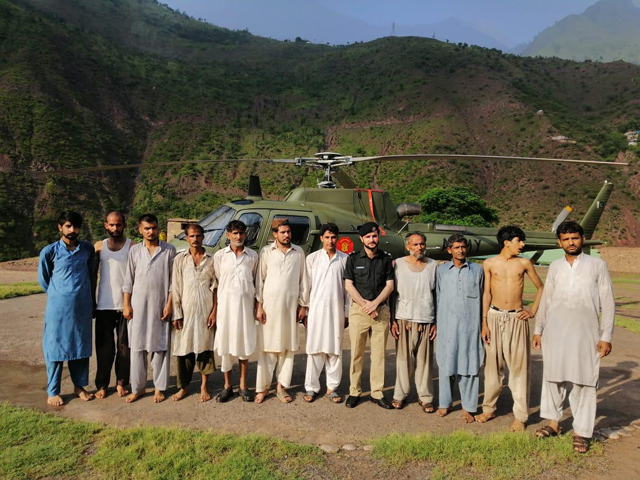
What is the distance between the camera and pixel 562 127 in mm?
45344

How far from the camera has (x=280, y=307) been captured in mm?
4535

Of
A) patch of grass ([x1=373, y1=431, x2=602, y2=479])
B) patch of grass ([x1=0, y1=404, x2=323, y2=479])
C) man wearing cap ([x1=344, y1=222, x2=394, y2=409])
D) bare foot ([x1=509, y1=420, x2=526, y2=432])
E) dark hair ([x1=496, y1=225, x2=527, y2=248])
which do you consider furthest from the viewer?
man wearing cap ([x1=344, y1=222, x2=394, y2=409])

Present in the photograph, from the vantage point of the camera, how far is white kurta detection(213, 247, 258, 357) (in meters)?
4.43

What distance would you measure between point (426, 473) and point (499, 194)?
1643 inches

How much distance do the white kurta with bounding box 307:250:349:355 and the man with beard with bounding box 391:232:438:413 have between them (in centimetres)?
62

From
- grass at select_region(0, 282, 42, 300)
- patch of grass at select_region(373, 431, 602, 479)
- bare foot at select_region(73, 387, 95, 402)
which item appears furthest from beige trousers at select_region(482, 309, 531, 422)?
grass at select_region(0, 282, 42, 300)

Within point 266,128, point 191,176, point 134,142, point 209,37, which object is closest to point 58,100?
point 134,142

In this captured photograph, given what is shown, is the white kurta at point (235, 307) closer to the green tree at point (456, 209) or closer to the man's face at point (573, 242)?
the man's face at point (573, 242)

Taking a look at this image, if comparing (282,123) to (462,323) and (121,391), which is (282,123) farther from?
(462,323)

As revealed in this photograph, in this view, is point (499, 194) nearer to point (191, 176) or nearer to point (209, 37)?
point (191, 176)

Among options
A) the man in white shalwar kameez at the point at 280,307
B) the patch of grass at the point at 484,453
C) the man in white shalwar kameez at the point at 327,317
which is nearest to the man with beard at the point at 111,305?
the man in white shalwar kameez at the point at 280,307

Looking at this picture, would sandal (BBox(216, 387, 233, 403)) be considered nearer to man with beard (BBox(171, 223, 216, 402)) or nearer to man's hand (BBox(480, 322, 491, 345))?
man with beard (BBox(171, 223, 216, 402))

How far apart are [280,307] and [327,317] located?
1.70ft

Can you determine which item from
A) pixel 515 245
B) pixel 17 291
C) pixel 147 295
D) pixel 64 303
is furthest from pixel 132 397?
pixel 17 291
